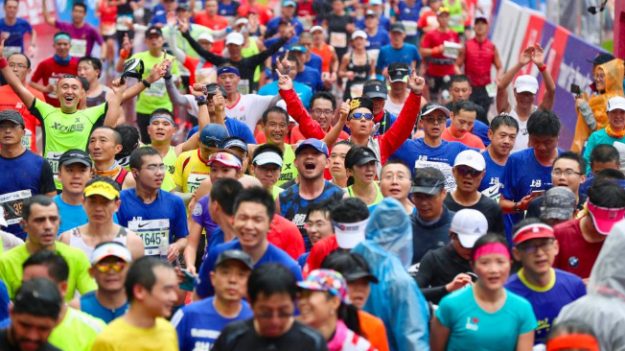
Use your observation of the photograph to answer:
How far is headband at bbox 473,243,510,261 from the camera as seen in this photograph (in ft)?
26.1

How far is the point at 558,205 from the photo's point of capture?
993cm

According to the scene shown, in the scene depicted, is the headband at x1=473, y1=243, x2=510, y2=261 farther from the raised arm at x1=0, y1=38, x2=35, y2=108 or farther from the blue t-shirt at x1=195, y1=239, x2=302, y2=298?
the raised arm at x1=0, y1=38, x2=35, y2=108

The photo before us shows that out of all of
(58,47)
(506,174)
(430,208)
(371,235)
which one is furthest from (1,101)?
(371,235)

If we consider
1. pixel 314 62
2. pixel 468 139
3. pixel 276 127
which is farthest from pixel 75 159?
pixel 314 62

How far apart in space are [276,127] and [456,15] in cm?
1417

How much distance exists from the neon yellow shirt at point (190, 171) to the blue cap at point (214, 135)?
21cm

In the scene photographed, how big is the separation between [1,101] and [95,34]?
23.8 feet

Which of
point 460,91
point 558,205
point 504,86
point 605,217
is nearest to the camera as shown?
point 605,217

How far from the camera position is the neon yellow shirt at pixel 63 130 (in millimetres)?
13531

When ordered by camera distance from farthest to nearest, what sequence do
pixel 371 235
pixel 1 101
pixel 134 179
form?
pixel 1 101 < pixel 134 179 < pixel 371 235

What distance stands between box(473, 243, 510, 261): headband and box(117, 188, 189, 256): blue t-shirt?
3554mm

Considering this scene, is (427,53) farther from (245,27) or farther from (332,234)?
(332,234)

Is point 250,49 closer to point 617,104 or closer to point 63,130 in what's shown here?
point 63,130

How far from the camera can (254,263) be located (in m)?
8.48
